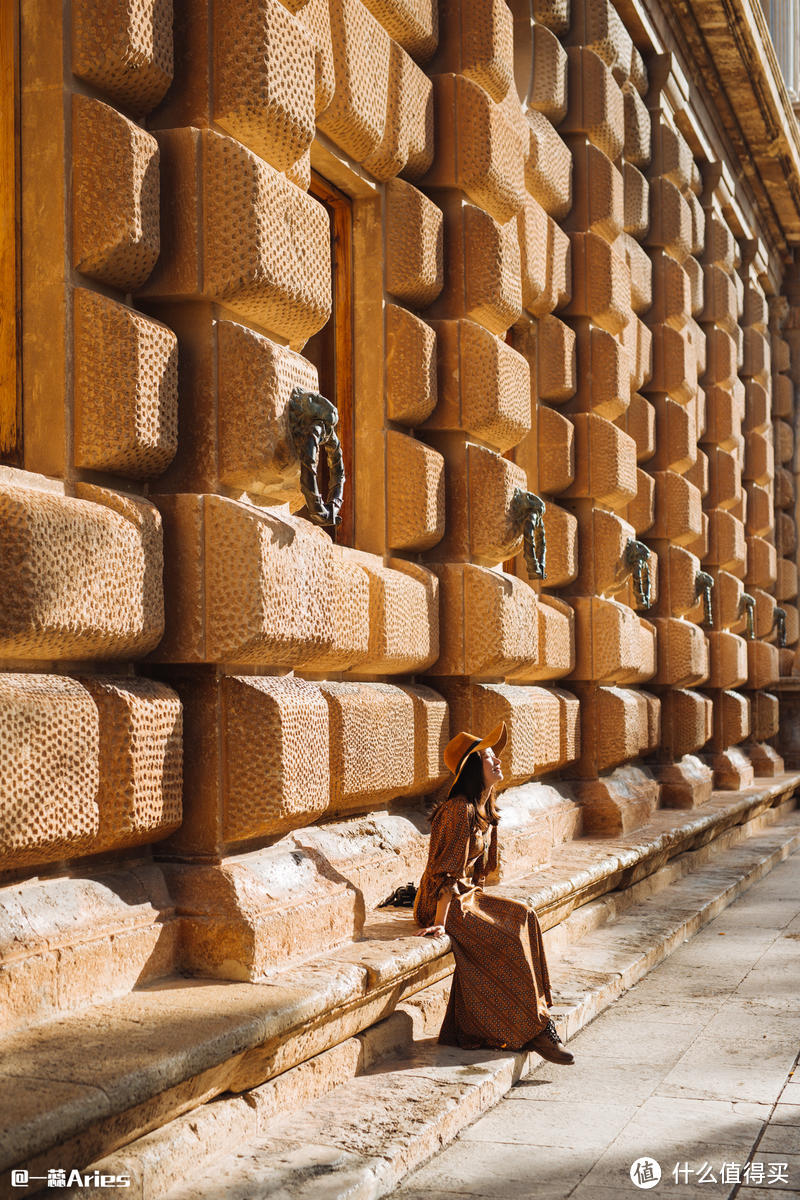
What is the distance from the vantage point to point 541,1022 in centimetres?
545

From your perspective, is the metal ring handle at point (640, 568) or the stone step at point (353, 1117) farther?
the metal ring handle at point (640, 568)

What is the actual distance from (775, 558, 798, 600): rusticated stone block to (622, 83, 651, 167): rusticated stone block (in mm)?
8369

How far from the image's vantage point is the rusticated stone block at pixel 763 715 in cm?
1669

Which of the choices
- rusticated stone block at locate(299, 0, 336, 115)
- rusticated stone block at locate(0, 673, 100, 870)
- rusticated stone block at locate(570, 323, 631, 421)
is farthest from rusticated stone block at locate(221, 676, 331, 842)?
rusticated stone block at locate(570, 323, 631, 421)

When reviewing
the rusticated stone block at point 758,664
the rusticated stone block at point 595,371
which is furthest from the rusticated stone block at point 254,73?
the rusticated stone block at point 758,664

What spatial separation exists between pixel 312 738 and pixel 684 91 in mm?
9785

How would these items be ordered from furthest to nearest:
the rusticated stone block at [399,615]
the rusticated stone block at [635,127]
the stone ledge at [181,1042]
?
1. the rusticated stone block at [635,127]
2. the rusticated stone block at [399,615]
3. the stone ledge at [181,1042]

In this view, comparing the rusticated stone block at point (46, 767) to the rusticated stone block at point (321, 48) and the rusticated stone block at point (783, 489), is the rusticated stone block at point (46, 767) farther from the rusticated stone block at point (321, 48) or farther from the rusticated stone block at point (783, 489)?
the rusticated stone block at point (783, 489)

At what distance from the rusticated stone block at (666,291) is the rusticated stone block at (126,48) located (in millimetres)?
7935

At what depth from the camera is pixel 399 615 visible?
20.8 ft

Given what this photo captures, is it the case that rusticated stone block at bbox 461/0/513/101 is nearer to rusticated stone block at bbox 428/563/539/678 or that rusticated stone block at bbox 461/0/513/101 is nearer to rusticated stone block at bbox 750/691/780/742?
rusticated stone block at bbox 428/563/539/678

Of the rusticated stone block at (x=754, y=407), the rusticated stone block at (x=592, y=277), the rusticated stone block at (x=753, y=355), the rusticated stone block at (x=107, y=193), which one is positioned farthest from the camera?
the rusticated stone block at (x=754, y=407)

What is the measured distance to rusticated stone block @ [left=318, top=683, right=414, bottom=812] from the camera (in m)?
5.73

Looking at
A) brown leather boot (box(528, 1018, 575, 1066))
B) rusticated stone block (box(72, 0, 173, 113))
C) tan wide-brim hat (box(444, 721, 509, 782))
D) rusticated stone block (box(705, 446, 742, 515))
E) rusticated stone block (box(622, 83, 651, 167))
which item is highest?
rusticated stone block (box(622, 83, 651, 167))
